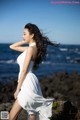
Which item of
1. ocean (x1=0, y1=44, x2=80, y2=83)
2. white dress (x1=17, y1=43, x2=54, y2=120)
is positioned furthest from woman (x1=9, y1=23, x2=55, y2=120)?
ocean (x1=0, y1=44, x2=80, y2=83)

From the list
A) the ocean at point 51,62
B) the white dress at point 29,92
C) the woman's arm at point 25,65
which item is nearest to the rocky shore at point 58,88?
the ocean at point 51,62

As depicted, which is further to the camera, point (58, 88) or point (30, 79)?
point (58, 88)

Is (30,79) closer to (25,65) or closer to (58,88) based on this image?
(25,65)

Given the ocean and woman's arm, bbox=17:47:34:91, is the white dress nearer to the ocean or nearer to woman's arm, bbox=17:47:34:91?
woman's arm, bbox=17:47:34:91

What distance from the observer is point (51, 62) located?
5.61 m

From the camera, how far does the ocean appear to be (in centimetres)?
550

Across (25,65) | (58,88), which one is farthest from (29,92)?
(58,88)

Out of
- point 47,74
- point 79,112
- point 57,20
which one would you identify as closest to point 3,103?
point 47,74

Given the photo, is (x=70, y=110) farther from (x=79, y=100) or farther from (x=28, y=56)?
(x=28, y=56)

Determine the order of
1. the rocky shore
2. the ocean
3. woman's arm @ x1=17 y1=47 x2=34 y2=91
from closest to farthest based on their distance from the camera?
1. woman's arm @ x1=17 y1=47 x2=34 y2=91
2. the ocean
3. the rocky shore

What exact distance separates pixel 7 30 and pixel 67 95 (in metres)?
1.40

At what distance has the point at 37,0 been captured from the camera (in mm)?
5461

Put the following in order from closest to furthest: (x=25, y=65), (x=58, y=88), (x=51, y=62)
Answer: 1. (x=25, y=65)
2. (x=51, y=62)
3. (x=58, y=88)

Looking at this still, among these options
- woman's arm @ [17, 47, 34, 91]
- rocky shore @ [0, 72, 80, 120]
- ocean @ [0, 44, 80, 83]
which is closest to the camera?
woman's arm @ [17, 47, 34, 91]
